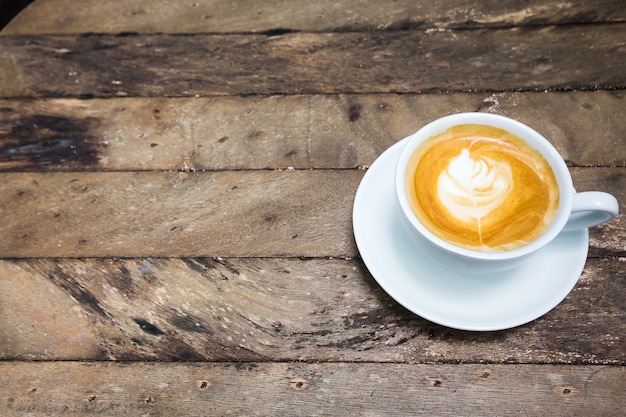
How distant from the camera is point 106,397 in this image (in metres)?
0.76

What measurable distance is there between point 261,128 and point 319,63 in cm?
15

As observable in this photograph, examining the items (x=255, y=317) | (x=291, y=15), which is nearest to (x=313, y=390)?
(x=255, y=317)

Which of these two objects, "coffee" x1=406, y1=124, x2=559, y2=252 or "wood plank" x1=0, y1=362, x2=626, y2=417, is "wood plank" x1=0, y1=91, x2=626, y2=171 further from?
"wood plank" x1=0, y1=362, x2=626, y2=417

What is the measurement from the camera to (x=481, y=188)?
0.74 metres

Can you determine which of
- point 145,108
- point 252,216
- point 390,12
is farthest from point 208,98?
point 390,12

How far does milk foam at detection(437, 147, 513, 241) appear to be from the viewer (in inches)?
28.8

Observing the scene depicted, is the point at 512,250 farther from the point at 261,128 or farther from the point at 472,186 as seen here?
the point at 261,128

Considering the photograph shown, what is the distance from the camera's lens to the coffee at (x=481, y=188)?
0.71 m

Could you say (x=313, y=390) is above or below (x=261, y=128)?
below

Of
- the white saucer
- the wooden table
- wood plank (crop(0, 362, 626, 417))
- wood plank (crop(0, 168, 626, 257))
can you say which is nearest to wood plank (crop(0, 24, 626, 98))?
the wooden table

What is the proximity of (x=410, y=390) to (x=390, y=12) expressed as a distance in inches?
23.6

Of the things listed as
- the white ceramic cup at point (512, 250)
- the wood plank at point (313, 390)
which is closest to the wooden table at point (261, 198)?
the wood plank at point (313, 390)

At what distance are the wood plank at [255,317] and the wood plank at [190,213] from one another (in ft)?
0.07

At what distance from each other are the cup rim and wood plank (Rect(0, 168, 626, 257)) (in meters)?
0.14
